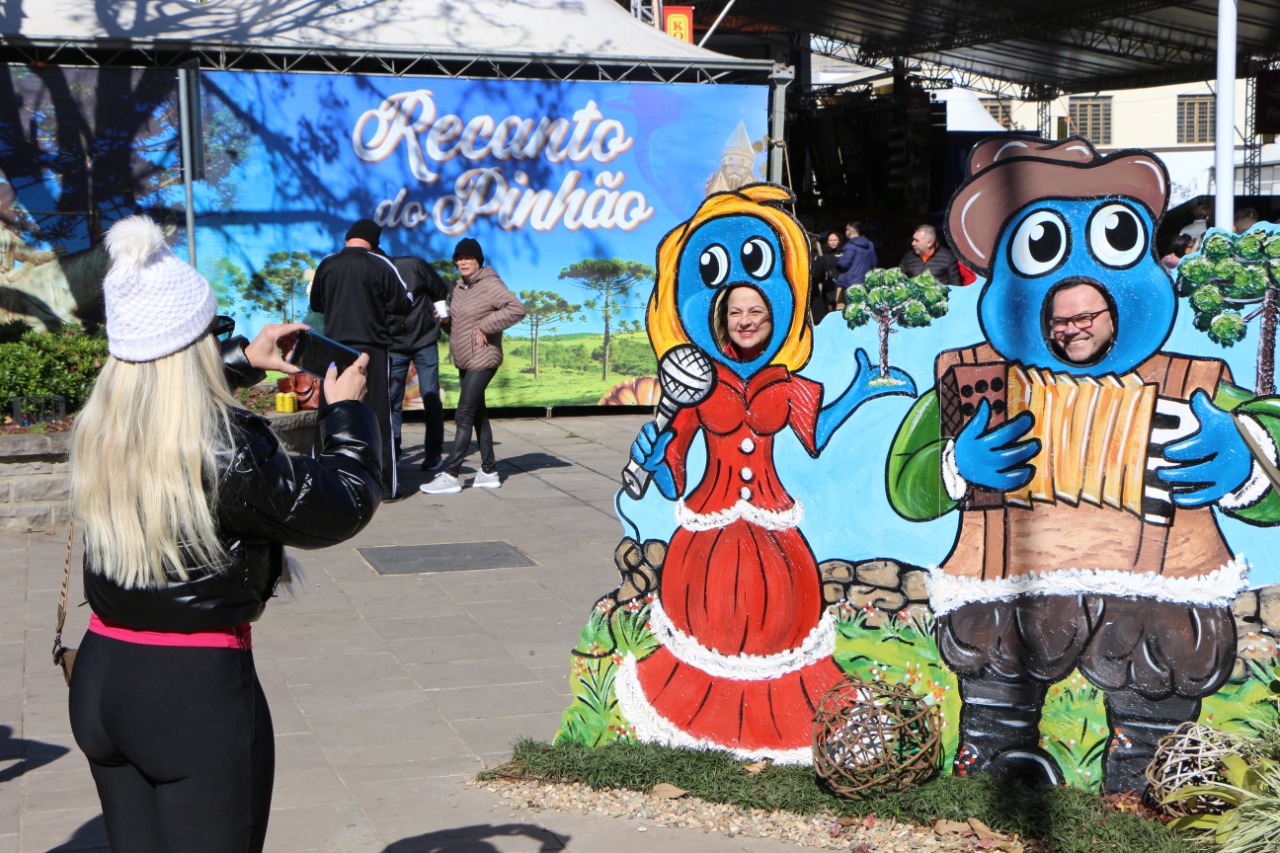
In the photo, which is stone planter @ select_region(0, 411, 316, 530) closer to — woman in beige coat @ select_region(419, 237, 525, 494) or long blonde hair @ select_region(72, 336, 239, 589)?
woman in beige coat @ select_region(419, 237, 525, 494)

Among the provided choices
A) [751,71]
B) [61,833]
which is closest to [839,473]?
[61,833]

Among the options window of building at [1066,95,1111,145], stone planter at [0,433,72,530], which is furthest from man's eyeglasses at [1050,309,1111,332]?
window of building at [1066,95,1111,145]

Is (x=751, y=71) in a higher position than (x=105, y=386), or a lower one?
higher

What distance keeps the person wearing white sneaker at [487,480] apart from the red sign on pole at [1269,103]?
19.1m

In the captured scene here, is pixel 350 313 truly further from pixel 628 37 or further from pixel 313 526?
pixel 313 526

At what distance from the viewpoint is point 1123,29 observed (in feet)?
92.3

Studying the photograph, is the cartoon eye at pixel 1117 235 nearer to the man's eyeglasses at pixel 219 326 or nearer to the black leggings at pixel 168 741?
the man's eyeglasses at pixel 219 326

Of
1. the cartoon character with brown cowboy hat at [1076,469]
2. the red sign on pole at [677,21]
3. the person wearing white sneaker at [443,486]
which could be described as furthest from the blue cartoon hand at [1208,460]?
the red sign on pole at [677,21]

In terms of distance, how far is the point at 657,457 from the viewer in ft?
16.5

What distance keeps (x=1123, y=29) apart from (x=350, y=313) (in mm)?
23079

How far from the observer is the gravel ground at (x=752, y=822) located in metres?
4.33

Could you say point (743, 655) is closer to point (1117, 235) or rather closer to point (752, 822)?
point (752, 822)

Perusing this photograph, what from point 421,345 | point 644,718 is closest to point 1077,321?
point 644,718

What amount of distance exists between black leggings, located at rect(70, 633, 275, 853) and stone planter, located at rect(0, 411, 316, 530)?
6.38m
